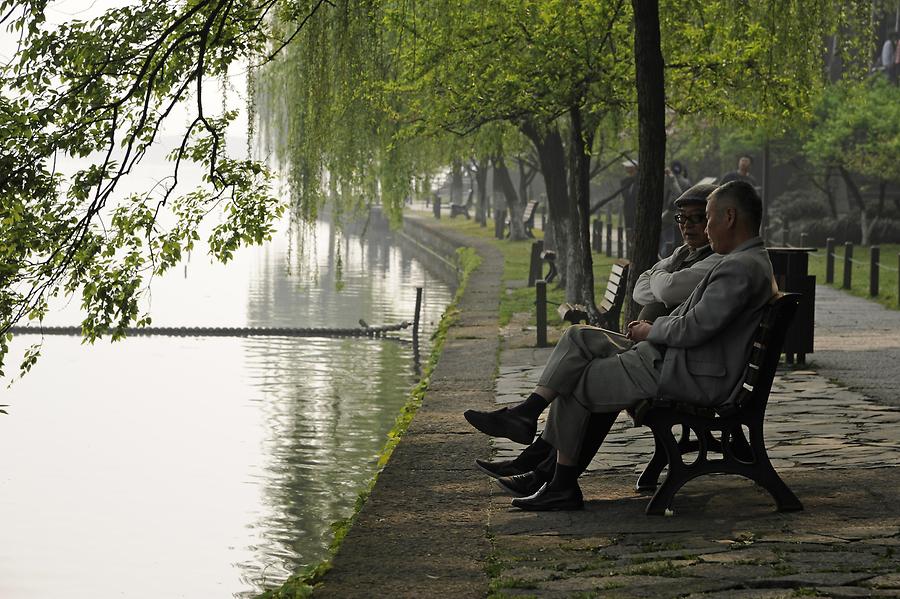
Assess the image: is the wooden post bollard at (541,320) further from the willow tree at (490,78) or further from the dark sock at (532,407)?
the dark sock at (532,407)

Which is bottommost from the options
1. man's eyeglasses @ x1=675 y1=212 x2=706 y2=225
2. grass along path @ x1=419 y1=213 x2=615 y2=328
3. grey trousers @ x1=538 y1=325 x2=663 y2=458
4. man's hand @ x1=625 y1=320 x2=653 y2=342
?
grass along path @ x1=419 y1=213 x2=615 y2=328

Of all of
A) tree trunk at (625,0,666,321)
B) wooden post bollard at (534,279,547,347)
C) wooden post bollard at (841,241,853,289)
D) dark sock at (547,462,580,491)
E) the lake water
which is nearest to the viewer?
dark sock at (547,462,580,491)

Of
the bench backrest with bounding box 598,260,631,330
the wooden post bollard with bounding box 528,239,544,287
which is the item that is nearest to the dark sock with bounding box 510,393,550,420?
the bench backrest with bounding box 598,260,631,330

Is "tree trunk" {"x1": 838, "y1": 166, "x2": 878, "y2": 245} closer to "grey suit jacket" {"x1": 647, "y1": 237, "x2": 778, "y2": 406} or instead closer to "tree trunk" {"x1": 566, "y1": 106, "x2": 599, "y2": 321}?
"tree trunk" {"x1": 566, "y1": 106, "x2": 599, "y2": 321}

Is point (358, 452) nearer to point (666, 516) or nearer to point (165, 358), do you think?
point (666, 516)

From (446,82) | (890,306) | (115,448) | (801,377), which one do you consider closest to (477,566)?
(801,377)

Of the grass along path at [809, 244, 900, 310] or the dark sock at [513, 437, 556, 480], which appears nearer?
the dark sock at [513, 437, 556, 480]

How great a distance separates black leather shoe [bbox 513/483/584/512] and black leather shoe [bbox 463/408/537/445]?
0.87 ft

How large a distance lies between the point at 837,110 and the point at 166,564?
28.6m

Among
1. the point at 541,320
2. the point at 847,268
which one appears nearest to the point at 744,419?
the point at 541,320

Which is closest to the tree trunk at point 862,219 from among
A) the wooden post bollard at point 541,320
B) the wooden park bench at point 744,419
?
the wooden post bollard at point 541,320

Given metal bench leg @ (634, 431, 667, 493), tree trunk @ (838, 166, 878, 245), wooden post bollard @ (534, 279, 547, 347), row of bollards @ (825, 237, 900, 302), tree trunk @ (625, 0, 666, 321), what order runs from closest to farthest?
metal bench leg @ (634, 431, 667, 493)
tree trunk @ (625, 0, 666, 321)
wooden post bollard @ (534, 279, 547, 347)
row of bollards @ (825, 237, 900, 302)
tree trunk @ (838, 166, 878, 245)

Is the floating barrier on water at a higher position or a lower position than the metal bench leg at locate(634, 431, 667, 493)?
lower

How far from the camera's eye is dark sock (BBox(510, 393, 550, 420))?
6.61 meters
